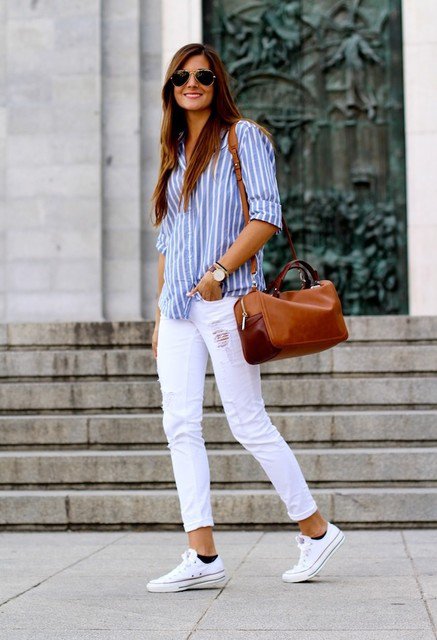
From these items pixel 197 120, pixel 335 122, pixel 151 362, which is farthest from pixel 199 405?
pixel 335 122

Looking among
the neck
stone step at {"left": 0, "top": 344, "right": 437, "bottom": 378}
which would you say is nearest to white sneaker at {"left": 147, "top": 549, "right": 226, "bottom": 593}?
the neck

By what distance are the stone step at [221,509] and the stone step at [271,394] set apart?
1.10 metres

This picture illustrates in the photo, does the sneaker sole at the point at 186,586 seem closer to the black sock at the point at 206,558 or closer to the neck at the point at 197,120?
the black sock at the point at 206,558

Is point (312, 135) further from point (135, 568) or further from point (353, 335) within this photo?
point (135, 568)

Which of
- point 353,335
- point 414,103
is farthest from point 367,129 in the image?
point 353,335

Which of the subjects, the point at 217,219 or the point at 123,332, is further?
the point at 123,332

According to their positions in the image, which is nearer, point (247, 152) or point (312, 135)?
point (247, 152)

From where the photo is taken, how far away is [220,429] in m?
7.73

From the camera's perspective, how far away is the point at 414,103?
1246cm

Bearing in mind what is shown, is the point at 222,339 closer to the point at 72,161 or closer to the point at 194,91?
the point at 194,91

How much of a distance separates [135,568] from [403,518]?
1.96m

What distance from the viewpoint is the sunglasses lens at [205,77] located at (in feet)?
16.6

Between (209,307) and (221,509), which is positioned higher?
(209,307)

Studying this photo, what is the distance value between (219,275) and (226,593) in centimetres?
132
